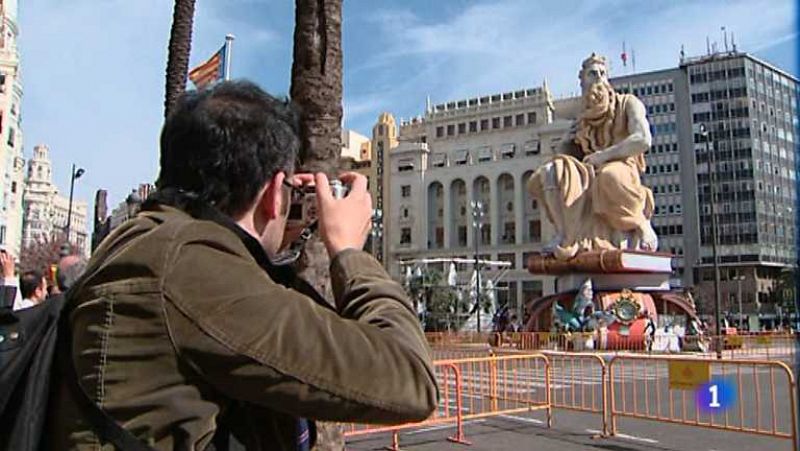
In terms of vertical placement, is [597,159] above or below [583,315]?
above

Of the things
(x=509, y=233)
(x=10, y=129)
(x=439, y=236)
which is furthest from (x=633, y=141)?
(x=439, y=236)

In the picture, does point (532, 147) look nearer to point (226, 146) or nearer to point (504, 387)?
point (504, 387)

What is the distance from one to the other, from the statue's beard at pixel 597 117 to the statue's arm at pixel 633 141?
825 mm

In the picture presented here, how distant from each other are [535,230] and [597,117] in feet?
179

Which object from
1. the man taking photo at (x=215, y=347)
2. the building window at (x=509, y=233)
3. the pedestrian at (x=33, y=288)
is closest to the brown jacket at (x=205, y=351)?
the man taking photo at (x=215, y=347)

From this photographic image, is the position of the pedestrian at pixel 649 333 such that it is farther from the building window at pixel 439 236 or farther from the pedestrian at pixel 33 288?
the building window at pixel 439 236

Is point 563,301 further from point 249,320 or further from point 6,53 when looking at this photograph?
point 6,53

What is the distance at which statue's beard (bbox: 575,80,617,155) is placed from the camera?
27688 mm

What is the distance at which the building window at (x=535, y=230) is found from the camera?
81750 millimetres

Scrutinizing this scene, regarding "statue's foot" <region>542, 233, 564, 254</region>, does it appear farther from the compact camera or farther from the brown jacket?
the brown jacket

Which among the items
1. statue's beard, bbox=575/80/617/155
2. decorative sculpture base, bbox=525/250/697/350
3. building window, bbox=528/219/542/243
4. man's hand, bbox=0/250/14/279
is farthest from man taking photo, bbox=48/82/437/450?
building window, bbox=528/219/542/243

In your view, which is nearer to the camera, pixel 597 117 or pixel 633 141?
pixel 633 141

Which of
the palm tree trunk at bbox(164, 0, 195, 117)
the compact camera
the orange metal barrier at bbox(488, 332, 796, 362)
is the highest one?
the palm tree trunk at bbox(164, 0, 195, 117)

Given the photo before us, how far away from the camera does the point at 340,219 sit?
1.70 meters
